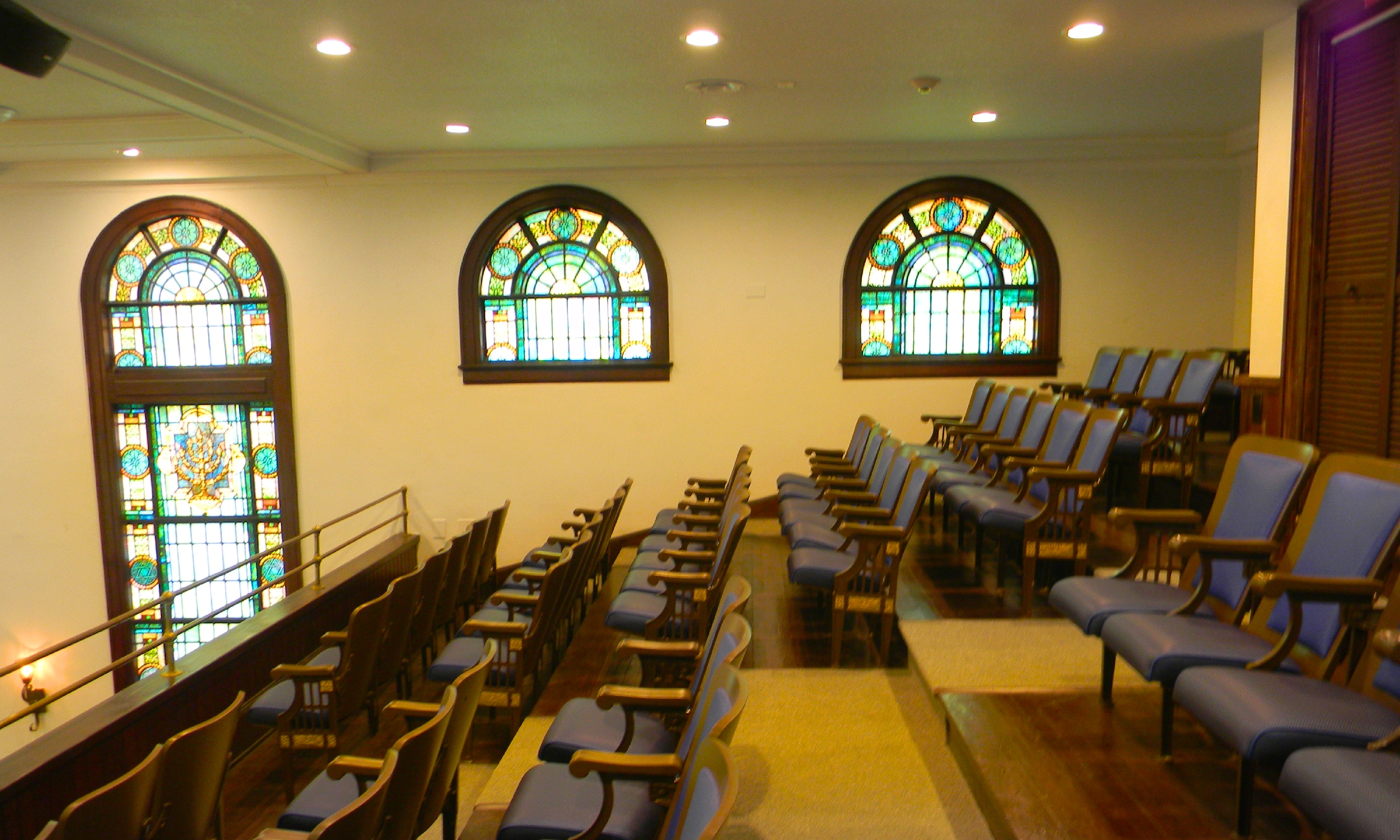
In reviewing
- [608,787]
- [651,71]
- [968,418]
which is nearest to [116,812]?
[608,787]

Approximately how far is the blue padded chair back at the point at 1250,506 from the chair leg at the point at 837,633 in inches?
48.6

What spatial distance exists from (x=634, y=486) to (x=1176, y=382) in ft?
11.6

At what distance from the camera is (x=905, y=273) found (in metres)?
6.57

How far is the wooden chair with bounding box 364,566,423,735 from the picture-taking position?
3828mm

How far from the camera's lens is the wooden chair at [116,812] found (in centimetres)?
209

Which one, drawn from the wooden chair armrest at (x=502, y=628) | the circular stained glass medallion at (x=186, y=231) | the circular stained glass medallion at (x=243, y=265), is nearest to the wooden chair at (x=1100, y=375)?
the wooden chair armrest at (x=502, y=628)

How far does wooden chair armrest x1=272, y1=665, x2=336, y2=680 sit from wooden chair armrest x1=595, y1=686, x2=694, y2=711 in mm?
1621

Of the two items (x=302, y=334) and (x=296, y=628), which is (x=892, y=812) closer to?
(x=296, y=628)

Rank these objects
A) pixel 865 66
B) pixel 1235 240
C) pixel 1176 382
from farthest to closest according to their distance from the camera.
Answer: pixel 1235 240
pixel 1176 382
pixel 865 66

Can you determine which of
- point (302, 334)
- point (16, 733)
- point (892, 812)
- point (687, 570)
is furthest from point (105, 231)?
point (892, 812)

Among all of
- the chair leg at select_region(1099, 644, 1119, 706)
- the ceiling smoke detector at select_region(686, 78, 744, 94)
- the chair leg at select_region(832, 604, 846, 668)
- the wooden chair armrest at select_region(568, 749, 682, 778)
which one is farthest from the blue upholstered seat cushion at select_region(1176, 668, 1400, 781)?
the ceiling smoke detector at select_region(686, 78, 744, 94)

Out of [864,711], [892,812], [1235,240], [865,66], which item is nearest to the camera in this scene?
[892,812]

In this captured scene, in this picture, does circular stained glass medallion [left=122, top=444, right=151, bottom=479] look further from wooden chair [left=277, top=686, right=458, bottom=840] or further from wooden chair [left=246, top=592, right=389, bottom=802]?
wooden chair [left=277, top=686, right=458, bottom=840]

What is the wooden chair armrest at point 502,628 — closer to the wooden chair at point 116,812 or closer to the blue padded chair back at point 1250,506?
the wooden chair at point 116,812
